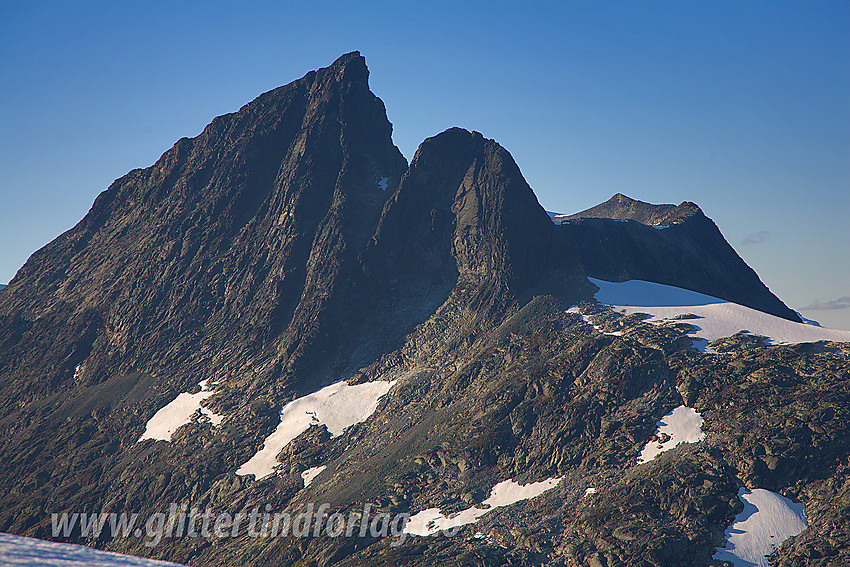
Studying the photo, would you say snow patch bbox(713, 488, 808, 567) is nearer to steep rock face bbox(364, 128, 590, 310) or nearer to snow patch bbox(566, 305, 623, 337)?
snow patch bbox(566, 305, 623, 337)

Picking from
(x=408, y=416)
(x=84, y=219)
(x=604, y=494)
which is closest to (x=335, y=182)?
(x=408, y=416)

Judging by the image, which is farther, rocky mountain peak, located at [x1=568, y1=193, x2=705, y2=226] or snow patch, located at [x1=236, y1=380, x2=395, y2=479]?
rocky mountain peak, located at [x1=568, y1=193, x2=705, y2=226]

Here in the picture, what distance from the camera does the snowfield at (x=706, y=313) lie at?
65.9m

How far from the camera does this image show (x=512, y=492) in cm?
5781

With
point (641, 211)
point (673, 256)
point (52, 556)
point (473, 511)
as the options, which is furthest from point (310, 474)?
point (641, 211)

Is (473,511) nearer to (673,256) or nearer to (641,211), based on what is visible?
(673,256)

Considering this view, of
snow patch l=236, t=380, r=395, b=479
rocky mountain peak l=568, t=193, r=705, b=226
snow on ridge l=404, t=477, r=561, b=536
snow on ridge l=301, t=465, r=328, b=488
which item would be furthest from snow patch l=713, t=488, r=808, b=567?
rocky mountain peak l=568, t=193, r=705, b=226

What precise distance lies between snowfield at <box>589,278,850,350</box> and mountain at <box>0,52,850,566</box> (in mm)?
458

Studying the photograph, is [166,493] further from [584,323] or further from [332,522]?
[584,323]

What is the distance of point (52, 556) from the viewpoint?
17672 millimetres

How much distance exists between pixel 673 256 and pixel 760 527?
239 ft

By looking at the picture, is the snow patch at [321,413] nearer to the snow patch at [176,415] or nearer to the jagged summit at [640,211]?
the snow patch at [176,415]

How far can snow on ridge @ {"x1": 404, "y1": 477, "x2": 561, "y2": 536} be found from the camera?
55500 millimetres

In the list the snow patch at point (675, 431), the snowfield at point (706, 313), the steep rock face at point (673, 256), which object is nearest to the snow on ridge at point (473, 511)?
the snow patch at point (675, 431)
